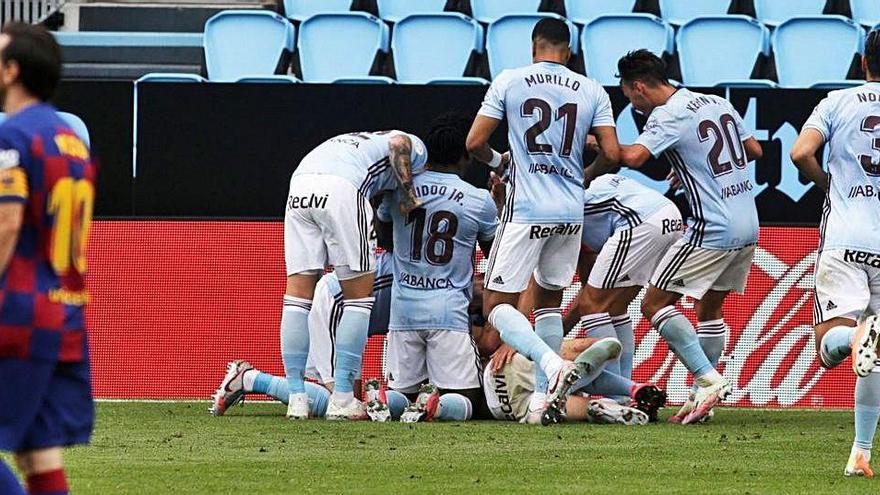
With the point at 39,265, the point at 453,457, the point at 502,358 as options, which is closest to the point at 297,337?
the point at 502,358

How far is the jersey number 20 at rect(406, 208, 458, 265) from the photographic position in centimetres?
971

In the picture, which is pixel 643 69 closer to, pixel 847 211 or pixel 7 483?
pixel 847 211

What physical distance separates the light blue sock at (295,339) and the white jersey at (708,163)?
2228mm

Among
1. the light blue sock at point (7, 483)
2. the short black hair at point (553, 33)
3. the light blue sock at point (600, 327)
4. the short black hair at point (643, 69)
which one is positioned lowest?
the light blue sock at point (600, 327)

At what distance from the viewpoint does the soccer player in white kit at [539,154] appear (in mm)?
9219

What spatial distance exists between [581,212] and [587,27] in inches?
184

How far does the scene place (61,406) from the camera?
4422 mm

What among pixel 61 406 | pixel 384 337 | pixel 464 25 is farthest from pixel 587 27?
pixel 61 406

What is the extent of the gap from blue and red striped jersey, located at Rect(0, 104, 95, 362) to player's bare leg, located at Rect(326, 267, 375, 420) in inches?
202

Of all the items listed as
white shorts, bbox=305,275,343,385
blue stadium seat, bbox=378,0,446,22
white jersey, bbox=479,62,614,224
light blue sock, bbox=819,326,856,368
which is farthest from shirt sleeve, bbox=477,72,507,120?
blue stadium seat, bbox=378,0,446,22

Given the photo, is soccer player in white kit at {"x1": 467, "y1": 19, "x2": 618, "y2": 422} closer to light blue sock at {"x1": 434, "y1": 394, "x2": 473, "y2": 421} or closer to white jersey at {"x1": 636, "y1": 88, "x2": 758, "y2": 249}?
white jersey at {"x1": 636, "y1": 88, "x2": 758, "y2": 249}

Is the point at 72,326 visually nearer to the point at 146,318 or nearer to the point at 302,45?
the point at 146,318

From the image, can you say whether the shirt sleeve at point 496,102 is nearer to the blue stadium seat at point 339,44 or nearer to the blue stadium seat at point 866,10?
the blue stadium seat at point 339,44

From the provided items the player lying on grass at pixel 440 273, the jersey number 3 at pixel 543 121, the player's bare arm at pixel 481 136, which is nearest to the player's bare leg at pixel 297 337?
the player lying on grass at pixel 440 273
